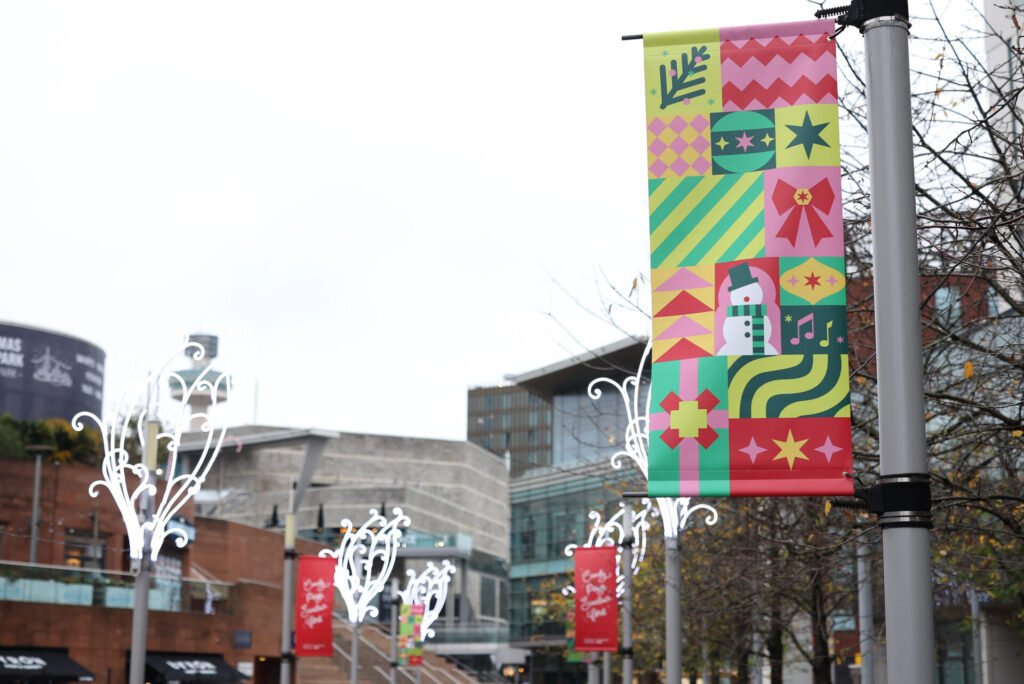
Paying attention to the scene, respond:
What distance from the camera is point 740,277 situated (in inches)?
287

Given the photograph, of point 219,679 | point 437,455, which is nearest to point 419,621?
point 219,679

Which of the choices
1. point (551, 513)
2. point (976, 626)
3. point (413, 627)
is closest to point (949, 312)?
point (976, 626)

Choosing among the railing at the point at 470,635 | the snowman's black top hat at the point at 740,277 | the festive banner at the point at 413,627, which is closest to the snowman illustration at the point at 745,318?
the snowman's black top hat at the point at 740,277

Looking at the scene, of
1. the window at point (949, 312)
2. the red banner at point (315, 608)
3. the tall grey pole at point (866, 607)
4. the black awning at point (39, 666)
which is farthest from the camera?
the black awning at point (39, 666)

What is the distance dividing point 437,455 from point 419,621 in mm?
82527

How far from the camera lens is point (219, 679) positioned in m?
49.1

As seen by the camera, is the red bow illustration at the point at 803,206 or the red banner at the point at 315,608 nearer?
the red bow illustration at the point at 803,206

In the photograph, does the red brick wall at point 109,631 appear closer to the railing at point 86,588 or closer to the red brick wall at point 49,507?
the railing at point 86,588

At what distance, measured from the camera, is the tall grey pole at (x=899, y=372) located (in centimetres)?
591

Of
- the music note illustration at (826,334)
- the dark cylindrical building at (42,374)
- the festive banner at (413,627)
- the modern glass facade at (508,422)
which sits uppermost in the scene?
the modern glass facade at (508,422)

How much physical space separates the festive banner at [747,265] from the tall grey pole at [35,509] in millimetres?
43252

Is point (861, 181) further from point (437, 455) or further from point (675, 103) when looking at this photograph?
point (437, 455)

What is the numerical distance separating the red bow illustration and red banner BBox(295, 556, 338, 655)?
84.8ft

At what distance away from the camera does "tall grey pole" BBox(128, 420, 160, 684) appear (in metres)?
19.2
